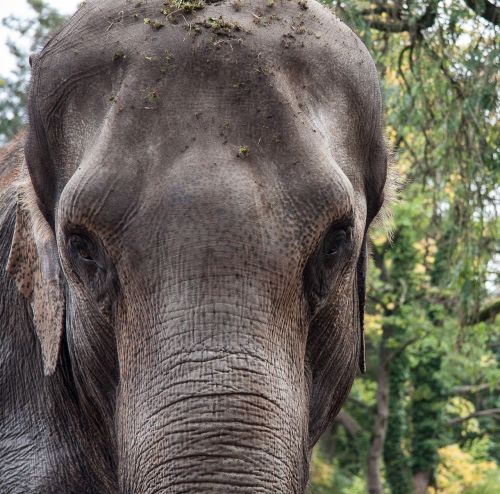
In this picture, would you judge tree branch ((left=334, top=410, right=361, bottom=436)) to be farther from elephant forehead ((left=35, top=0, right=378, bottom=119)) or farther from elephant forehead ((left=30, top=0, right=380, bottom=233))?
elephant forehead ((left=35, top=0, right=378, bottom=119))

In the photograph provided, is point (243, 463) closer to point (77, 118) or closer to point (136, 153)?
point (136, 153)

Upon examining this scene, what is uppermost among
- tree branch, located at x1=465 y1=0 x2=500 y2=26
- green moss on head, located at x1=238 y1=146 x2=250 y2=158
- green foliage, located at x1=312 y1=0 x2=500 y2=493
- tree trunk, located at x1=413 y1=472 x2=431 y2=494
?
green moss on head, located at x1=238 y1=146 x2=250 y2=158

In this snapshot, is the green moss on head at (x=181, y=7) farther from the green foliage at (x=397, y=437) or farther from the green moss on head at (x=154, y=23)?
the green foliage at (x=397, y=437)

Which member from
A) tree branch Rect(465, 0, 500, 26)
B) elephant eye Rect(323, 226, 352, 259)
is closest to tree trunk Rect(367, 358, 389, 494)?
tree branch Rect(465, 0, 500, 26)

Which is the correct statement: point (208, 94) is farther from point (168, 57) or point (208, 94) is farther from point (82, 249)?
point (82, 249)

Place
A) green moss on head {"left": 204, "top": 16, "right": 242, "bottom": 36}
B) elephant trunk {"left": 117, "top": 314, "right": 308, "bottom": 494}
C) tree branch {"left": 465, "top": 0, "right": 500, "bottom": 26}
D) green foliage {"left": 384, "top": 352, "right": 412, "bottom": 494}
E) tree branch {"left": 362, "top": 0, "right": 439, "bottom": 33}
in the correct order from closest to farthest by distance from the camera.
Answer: elephant trunk {"left": 117, "top": 314, "right": 308, "bottom": 494} → green moss on head {"left": 204, "top": 16, "right": 242, "bottom": 36} → tree branch {"left": 465, "top": 0, "right": 500, "bottom": 26} → tree branch {"left": 362, "top": 0, "right": 439, "bottom": 33} → green foliage {"left": 384, "top": 352, "right": 412, "bottom": 494}

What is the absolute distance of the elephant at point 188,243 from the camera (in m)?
3.15

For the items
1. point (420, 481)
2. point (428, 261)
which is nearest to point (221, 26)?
point (428, 261)

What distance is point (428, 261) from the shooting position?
23328 millimetres

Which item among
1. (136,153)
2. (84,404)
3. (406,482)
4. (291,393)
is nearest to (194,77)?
(136,153)

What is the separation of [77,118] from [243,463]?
138 cm

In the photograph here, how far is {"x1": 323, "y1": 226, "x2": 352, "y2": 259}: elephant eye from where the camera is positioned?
364cm

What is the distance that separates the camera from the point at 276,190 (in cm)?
342

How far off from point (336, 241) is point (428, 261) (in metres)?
Answer: 19.9
